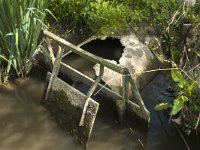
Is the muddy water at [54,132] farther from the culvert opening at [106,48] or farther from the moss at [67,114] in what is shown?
the culvert opening at [106,48]

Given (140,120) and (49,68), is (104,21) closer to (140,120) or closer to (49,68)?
(49,68)

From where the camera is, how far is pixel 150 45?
5344 mm

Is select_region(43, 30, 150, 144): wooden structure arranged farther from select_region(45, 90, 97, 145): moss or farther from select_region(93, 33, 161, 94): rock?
select_region(93, 33, 161, 94): rock

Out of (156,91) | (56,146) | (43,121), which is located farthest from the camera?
(156,91)

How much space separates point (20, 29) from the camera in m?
4.68

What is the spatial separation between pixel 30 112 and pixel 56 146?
714 millimetres

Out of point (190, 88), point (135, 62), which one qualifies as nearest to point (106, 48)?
point (135, 62)

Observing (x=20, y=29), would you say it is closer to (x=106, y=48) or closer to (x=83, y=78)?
(x=83, y=78)

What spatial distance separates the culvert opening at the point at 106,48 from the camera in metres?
5.72

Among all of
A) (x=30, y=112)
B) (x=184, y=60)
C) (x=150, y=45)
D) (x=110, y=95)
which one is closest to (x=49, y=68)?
(x=30, y=112)

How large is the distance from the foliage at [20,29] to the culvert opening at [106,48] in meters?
1.08

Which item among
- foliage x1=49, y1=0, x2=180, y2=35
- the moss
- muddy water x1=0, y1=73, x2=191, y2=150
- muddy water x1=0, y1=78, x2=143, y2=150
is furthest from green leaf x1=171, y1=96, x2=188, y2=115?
foliage x1=49, y1=0, x2=180, y2=35

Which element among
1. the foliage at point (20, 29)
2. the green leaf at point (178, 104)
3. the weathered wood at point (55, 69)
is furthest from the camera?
the weathered wood at point (55, 69)

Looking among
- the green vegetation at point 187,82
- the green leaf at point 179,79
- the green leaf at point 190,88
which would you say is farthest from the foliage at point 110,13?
the green leaf at point 190,88
